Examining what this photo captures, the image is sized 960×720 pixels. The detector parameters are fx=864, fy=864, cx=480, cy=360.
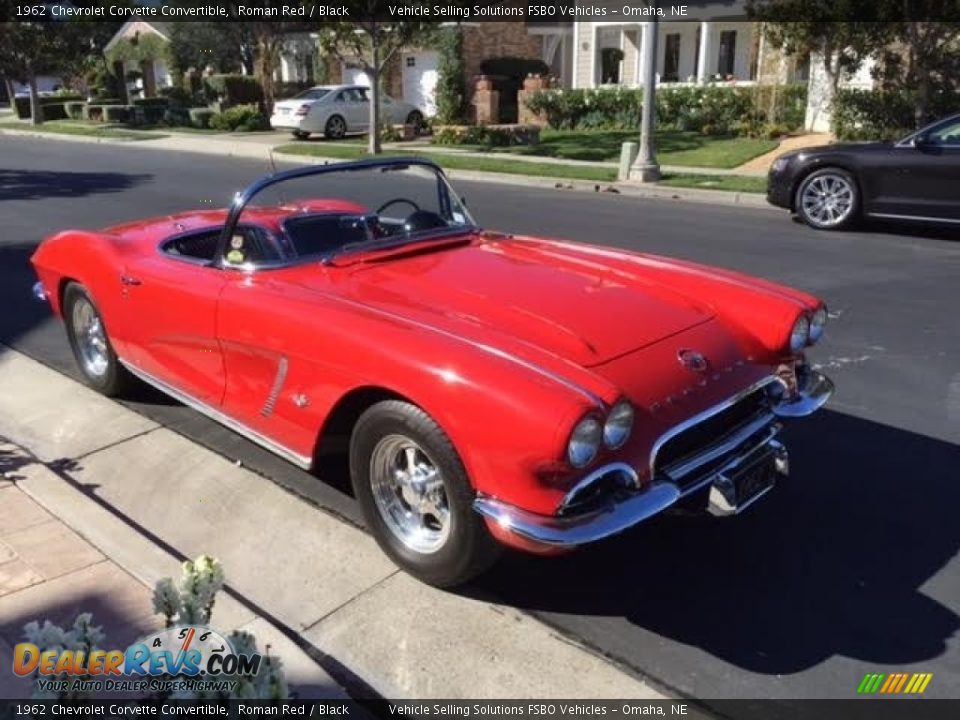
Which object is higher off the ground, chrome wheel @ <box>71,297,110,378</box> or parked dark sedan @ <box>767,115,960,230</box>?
parked dark sedan @ <box>767,115,960,230</box>

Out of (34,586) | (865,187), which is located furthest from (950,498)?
(865,187)

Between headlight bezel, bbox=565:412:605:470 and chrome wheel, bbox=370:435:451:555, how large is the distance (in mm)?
573

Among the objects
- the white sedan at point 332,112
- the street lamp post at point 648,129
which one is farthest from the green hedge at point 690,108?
the street lamp post at point 648,129

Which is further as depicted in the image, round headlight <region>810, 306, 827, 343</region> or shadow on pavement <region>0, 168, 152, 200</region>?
shadow on pavement <region>0, 168, 152, 200</region>

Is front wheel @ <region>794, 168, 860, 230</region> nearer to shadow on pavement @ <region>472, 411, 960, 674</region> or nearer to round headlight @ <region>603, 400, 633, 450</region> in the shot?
shadow on pavement @ <region>472, 411, 960, 674</region>

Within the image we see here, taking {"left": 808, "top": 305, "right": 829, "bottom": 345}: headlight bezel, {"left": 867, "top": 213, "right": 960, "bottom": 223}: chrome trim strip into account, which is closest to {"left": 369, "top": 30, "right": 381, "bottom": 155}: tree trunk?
{"left": 867, "top": 213, "right": 960, "bottom": 223}: chrome trim strip

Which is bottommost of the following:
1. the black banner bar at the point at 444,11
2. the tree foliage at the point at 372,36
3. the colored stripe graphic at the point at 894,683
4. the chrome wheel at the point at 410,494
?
the colored stripe graphic at the point at 894,683

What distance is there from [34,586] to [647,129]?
1354 centimetres

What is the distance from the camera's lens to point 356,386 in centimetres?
309

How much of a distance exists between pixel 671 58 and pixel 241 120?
15758 mm

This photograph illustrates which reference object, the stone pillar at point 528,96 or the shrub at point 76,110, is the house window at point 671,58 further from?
the shrub at point 76,110

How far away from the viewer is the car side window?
938 centimetres

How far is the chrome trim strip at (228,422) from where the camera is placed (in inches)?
138

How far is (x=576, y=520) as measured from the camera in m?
2.69
